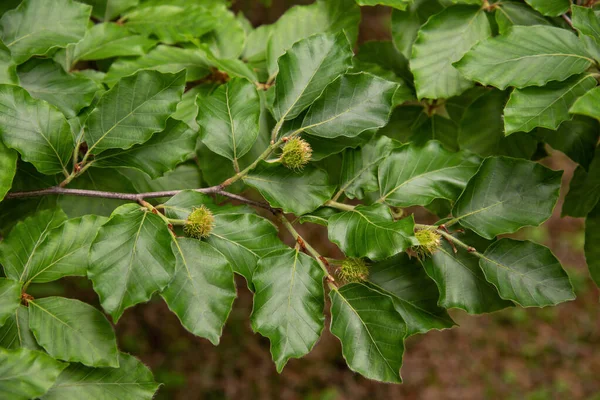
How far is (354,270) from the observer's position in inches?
38.3

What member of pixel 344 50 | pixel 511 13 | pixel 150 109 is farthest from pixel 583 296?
pixel 150 109

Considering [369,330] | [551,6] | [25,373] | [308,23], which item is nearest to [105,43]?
[308,23]

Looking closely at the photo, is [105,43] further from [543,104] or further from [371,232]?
[543,104]

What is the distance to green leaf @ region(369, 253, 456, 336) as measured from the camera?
39.3 inches

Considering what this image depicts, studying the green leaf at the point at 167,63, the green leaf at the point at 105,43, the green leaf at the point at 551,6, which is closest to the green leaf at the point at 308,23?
the green leaf at the point at 167,63

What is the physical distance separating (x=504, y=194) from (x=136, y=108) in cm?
73

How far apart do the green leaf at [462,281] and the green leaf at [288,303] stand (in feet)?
0.74

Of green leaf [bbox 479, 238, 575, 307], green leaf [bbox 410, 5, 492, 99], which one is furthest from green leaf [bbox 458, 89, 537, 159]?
green leaf [bbox 479, 238, 575, 307]

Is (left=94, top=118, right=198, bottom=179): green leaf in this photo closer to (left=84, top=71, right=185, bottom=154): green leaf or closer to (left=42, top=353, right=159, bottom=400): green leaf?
(left=84, top=71, right=185, bottom=154): green leaf

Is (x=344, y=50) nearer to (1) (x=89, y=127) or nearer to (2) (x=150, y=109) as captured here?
(2) (x=150, y=109)

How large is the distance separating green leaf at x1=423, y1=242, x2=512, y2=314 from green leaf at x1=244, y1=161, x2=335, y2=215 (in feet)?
0.79

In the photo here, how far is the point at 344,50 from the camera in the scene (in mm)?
984

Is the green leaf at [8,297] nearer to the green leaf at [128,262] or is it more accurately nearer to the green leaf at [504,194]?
the green leaf at [128,262]

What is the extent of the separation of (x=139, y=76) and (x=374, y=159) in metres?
0.49
